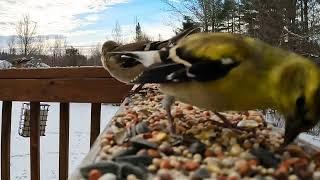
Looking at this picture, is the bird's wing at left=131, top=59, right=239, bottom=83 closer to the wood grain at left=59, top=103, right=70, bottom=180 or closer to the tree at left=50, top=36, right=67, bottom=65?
the wood grain at left=59, top=103, right=70, bottom=180

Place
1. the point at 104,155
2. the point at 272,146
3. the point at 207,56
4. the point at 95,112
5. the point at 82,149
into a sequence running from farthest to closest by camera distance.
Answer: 1. the point at 82,149
2. the point at 95,112
3. the point at 207,56
4. the point at 272,146
5. the point at 104,155

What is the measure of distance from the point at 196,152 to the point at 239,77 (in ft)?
0.91

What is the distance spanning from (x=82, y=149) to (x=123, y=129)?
9.22 meters

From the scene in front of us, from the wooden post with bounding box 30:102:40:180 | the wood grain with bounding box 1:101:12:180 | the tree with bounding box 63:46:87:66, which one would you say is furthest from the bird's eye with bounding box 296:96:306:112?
the tree with bounding box 63:46:87:66

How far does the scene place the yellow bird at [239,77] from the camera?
49.5 inches

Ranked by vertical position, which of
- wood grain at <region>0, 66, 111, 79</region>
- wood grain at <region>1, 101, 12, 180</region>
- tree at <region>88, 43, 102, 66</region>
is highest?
tree at <region>88, 43, 102, 66</region>

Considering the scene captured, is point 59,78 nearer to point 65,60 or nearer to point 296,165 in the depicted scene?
point 296,165

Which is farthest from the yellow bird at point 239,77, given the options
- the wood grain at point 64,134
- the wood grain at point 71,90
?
the wood grain at point 64,134

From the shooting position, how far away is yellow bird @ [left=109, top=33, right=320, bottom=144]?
126 centimetres

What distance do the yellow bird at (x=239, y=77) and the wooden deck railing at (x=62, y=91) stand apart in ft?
4.65

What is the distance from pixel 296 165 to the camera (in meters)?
1.17

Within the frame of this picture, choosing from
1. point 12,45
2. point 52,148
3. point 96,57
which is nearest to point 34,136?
point 52,148

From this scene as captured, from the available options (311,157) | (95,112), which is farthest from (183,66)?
(95,112)

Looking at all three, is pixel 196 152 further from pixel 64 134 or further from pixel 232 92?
pixel 64 134
